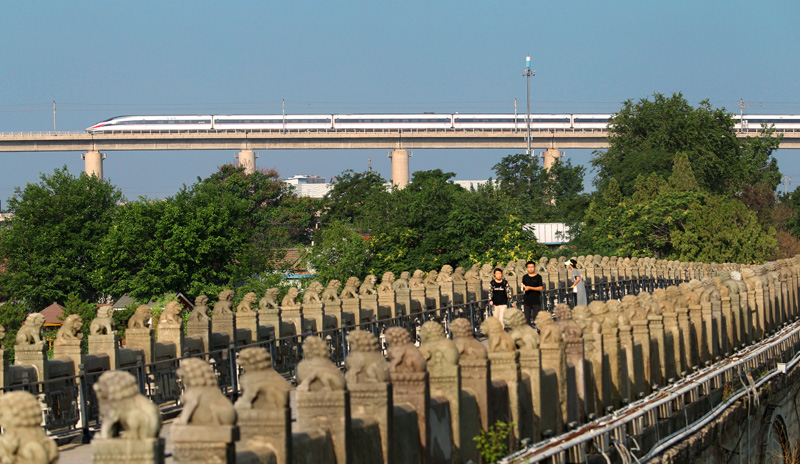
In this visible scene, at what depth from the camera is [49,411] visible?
520 inches

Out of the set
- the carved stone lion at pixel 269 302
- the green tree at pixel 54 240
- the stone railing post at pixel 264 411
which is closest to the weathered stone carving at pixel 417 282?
the carved stone lion at pixel 269 302

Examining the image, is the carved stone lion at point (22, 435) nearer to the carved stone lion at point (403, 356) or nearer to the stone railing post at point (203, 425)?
the stone railing post at point (203, 425)

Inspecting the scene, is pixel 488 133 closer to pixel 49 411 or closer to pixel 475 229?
pixel 475 229

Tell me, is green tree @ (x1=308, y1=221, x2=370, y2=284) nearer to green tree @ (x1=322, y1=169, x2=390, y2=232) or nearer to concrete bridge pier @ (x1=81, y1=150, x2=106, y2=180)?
green tree @ (x1=322, y1=169, x2=390, y2=232)

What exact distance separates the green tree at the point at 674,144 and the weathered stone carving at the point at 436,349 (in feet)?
215

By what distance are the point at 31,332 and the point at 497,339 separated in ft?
19.7

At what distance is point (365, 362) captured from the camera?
9.81 metres

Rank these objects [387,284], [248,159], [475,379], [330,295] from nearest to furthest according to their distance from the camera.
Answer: [475,379] → [330,295] → [387,284] → [248,159]

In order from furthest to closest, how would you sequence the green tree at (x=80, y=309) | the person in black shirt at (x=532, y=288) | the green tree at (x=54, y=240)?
1. the green tree at (x=54, y=240)
2. the green tree at (x=80, y=309)
3. the person in black shirt at (x=532, y=288)

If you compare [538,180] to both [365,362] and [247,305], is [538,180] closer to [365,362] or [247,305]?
[247,305]

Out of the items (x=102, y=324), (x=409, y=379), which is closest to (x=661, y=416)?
(x=409, y=379)

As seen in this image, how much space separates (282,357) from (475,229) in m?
36.8

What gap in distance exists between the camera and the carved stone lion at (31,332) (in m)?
14.6

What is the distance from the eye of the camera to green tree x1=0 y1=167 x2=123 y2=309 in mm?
63562
